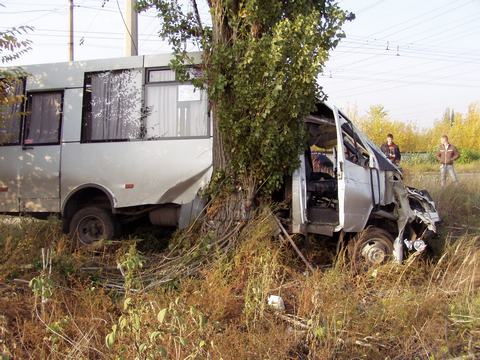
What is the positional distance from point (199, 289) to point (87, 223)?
316 centimetres

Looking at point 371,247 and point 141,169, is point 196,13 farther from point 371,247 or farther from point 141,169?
point 371,247

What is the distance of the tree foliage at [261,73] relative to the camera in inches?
218

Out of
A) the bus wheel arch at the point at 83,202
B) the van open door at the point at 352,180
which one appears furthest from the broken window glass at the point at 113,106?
the van open door at the point at 352,180

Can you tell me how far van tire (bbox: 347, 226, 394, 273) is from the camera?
5.98 metres

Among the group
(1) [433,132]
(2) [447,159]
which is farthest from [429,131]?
(2) [447,159]

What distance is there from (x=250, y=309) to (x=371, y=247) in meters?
2.51

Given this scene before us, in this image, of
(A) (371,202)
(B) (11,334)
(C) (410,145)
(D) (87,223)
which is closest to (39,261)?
(B) (11,334)

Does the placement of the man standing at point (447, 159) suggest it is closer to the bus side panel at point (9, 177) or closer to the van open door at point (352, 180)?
the van open door at point (352, 180)

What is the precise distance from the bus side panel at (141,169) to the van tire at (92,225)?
0.36 meters

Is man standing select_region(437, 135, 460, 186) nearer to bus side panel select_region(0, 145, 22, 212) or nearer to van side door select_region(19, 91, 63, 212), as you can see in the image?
van side door select_region(19, 91, 63, 212)

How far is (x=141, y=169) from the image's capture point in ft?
22.8

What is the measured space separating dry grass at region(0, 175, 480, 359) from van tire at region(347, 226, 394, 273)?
406mm

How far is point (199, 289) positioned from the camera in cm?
486

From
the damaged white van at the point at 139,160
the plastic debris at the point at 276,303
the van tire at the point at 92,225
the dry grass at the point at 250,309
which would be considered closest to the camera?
the dry grass at the point at 250,309
